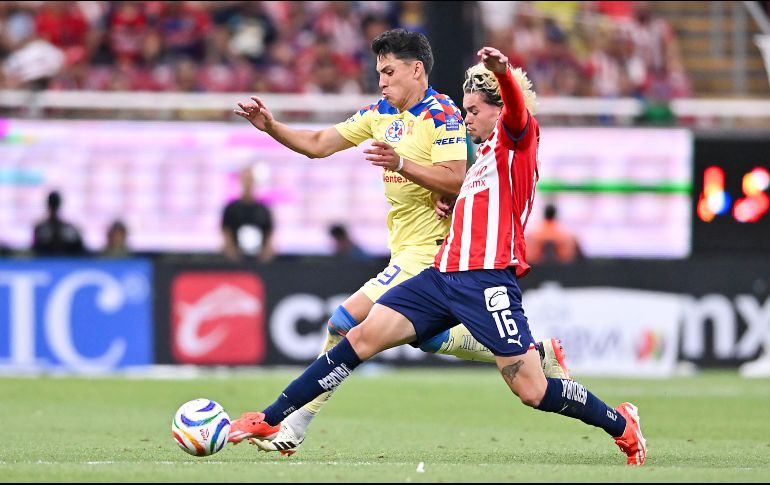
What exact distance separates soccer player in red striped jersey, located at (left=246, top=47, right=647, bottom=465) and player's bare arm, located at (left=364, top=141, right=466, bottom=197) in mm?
198

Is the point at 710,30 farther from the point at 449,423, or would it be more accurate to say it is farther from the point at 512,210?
the point at 512,210

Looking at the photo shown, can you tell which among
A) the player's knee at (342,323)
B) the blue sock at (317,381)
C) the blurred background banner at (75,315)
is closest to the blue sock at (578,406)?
the blue sock at (317,381)

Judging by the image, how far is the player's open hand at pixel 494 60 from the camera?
23.8 ft

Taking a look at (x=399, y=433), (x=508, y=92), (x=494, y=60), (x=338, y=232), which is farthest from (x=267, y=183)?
(x=494, y=60)

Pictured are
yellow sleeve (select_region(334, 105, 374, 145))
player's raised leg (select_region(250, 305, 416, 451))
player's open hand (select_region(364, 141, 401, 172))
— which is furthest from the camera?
yellow sleeve (select_region(334, 105, 374, 145))

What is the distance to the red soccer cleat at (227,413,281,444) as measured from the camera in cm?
785

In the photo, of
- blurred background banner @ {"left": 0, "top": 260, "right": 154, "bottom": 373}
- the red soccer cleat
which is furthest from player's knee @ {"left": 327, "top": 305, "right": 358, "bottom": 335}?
blurred background banner @ {"left": 0, "top": 260, "right": 154, "bottom": 373}

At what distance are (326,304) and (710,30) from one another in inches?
338

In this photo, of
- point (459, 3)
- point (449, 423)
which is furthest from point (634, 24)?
point (449, 423)

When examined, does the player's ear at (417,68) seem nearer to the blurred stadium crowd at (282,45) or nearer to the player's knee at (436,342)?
the player's knee at (436,342)

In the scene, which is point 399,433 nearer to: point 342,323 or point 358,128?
point 342,323

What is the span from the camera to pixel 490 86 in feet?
26.1

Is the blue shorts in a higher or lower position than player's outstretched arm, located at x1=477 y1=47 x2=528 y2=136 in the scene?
lower

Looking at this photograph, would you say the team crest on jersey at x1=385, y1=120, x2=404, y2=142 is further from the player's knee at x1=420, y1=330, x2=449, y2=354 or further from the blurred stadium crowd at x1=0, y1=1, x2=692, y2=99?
the blurred stadium crowd at x1=0, y1=1, x2=692, y2=99
